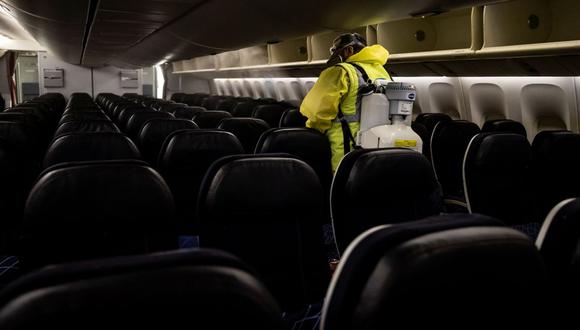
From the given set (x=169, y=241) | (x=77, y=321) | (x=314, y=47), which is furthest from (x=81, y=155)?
(x=314, y=47)

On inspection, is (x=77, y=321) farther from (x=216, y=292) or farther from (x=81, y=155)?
(x=81, y=155)

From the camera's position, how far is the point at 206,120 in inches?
350

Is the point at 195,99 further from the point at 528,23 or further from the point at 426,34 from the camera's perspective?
the point at 528,23

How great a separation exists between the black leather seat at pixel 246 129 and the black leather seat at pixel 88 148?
252 centimetres

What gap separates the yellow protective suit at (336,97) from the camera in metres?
5.05

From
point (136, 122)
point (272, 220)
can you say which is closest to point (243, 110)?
point (136, 122)

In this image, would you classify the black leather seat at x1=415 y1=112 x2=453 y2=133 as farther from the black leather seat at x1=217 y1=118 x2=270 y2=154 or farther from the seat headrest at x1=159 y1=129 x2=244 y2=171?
the seat headrest at x1=159 y1=129 x2=244 y2=171

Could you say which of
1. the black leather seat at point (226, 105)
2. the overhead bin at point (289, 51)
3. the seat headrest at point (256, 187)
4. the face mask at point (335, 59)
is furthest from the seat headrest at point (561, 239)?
the black leather seat at point (226, 105)

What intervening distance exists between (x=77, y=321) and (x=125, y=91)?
28843 millimetres

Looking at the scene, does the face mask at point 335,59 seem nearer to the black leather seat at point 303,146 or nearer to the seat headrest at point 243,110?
the black leather seat at point 303,146

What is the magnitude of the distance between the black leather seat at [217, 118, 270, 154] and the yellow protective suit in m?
1.70

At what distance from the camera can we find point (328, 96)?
5.04 m

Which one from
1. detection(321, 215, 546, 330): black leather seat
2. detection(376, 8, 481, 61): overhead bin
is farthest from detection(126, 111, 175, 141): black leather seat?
detection(321, 215, 546, 330): black leather seat

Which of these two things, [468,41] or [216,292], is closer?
[216,292]
